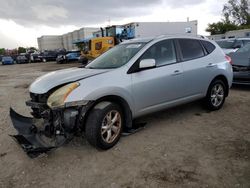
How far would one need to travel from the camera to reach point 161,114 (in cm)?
560

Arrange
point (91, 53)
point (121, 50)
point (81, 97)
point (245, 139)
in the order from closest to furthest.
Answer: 1. point (81, 97)
2. point (245, 139)
3. point (121, 50)
4. point (91, 53)

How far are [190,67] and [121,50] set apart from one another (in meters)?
1.39

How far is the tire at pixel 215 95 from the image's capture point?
5.53 meters

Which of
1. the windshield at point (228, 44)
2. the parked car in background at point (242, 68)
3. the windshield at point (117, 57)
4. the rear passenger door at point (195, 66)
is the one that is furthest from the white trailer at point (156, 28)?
the windshield at point (117, 57)

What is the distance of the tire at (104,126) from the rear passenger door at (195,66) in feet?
5.42

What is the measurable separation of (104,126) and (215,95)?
299 centimetres

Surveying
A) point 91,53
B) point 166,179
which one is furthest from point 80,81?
point 91,53

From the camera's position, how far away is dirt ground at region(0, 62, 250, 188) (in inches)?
122

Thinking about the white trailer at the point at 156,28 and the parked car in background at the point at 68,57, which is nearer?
the white trailer at the point at 156,28

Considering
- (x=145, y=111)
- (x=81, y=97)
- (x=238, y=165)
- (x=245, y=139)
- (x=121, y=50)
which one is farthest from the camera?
(x=121, y=50)

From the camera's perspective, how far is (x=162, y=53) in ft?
15.4

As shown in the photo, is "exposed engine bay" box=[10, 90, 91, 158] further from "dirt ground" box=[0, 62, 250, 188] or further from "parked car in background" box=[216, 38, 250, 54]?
"parked car in background" box=[216, 38, 250, 54]

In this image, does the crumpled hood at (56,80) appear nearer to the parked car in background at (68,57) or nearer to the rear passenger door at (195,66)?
the rear passenger door at (195,66)

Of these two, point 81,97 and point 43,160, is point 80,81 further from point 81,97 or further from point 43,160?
point 43,160
